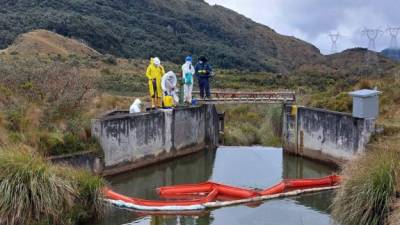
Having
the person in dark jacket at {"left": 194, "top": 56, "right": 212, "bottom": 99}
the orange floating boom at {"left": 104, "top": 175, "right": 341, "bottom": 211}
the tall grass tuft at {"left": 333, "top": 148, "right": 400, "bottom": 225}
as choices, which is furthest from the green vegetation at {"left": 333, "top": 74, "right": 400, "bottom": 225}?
the person in dark jacket at {"left": 194, "top": 56, "right": 212, "bottom": 99}

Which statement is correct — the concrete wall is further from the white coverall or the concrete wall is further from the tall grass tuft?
the tall grass tuft

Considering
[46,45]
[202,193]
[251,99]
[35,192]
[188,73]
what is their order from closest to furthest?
1. [35,192]
2. [202,193]
3. [188,73]
4. [251,99]
5. [46,45]

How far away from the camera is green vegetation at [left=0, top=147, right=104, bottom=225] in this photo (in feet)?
30.3

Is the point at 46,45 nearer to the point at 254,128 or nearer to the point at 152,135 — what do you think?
the point at 254,128

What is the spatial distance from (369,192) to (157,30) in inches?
3188

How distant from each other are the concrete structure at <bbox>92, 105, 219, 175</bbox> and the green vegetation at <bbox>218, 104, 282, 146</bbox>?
128 cm

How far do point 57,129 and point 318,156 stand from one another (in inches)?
391

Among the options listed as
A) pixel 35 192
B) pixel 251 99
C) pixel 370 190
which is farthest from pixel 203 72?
pixel 370 190

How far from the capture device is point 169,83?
20953 millimetres

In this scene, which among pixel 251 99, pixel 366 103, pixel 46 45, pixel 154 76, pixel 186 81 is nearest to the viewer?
pixel 366 103

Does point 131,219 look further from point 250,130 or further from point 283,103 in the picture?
Result: point 250,130

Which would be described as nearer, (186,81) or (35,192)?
(35,192)

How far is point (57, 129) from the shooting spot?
1587cm

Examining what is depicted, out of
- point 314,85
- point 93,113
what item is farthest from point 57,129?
point 314,85
